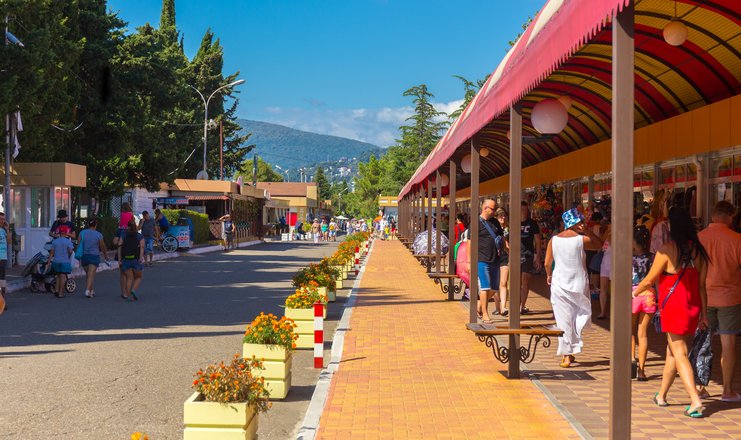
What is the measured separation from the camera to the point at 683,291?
24.3ft

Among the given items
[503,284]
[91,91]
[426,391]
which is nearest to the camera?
[426,391]

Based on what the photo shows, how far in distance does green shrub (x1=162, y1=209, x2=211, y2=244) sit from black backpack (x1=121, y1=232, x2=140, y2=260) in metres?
25.9

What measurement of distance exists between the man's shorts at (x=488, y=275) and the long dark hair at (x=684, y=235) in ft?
19.9

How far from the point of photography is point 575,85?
14.0m

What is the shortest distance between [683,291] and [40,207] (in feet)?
83.9

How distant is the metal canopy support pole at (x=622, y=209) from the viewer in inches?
205

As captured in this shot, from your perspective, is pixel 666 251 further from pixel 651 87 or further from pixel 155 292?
pixel 155 292

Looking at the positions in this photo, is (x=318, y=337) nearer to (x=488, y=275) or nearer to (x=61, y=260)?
(x=488, y=275)

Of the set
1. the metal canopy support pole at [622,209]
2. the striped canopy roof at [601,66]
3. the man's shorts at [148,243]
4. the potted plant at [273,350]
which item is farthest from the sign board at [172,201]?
the metal canopy support pole at [622,209]

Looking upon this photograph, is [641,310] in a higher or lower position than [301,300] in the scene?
higher

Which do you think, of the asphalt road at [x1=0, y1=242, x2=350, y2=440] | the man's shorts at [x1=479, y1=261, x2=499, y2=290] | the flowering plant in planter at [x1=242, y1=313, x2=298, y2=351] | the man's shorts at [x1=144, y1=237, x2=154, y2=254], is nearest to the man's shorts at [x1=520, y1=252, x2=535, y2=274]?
the man's shorts at [x1=479, y1=261, x2=499, y2=290]

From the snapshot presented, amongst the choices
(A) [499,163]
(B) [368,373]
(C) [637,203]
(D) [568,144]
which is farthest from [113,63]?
(B) [368,373]

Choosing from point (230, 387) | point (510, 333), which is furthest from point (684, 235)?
point (230, 387)

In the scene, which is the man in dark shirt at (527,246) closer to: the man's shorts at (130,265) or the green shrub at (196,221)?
the man's shorts at (130,265)
